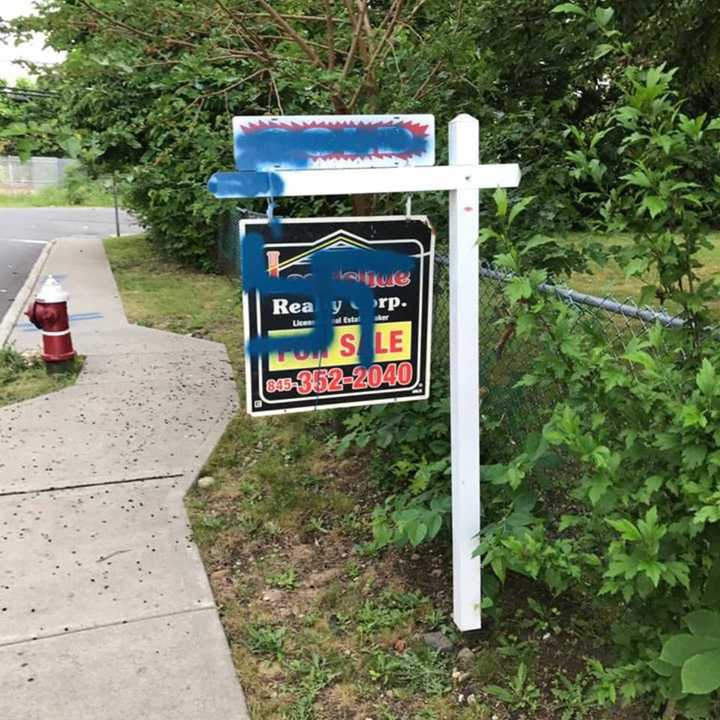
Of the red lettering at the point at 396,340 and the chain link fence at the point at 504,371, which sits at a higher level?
the red lettering at the point at 396,340

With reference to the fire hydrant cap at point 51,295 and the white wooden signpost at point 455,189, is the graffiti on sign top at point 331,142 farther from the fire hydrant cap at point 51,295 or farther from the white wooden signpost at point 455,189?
the fire hydrant cap at point 51,295

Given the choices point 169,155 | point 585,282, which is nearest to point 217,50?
point 169,155

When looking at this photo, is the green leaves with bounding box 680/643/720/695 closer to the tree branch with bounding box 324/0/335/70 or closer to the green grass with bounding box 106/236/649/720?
the green grass with bounding box 106/236/649/720

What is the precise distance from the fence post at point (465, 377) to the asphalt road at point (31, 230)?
348 inches

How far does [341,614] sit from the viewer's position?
306 cm

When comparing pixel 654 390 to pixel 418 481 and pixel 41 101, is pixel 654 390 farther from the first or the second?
pixel 41 101

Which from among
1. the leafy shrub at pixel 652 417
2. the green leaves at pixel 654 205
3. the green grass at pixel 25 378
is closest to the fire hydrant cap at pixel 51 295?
the green grass at pixel 25 378

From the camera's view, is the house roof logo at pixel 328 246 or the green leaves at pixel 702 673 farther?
the house roof logo at pixel 328 246

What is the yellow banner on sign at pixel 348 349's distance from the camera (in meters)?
2.84

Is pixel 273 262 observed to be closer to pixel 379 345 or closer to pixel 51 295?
pixel 379 345

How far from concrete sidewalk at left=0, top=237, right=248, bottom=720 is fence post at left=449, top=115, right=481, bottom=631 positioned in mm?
A: 856

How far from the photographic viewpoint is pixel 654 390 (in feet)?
6.32

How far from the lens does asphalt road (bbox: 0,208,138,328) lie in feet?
45.2

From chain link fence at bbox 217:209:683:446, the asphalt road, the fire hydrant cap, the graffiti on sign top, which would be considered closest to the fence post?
the graffiti on sign top
